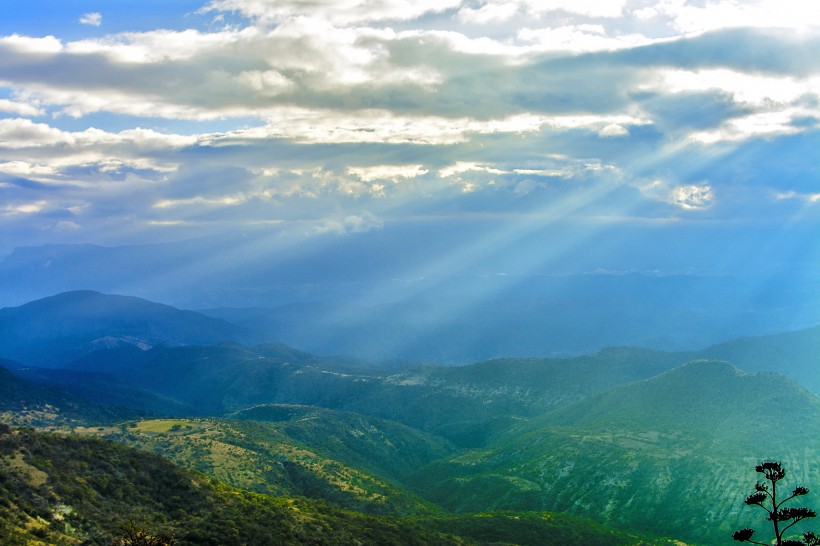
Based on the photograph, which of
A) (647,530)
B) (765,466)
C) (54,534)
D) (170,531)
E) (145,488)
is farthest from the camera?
(647,530)

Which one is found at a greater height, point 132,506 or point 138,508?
point 132,506

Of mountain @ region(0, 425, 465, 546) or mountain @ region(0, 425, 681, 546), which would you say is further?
mountain @ region(0, 425, 465, 546)

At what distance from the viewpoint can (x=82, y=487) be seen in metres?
105

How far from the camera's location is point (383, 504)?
178m

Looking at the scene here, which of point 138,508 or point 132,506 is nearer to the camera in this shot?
point 138,508

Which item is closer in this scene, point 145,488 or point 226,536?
point 226,536

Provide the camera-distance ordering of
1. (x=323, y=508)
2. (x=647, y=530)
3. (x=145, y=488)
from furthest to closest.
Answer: (x=647, y=530) → (x=323, y=508) → (x=145, y=488)

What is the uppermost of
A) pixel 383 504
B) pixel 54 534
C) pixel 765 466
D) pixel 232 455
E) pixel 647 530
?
pixel 765 466

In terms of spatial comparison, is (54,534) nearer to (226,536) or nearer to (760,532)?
(226,536)

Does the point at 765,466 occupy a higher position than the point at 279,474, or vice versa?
the point at 765,466

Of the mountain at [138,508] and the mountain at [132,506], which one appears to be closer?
the mountain at [138,508]

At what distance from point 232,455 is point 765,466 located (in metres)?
175

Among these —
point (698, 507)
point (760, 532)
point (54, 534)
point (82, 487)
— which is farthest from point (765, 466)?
point (698, 507)

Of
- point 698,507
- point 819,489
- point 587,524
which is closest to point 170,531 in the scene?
point 587,524
